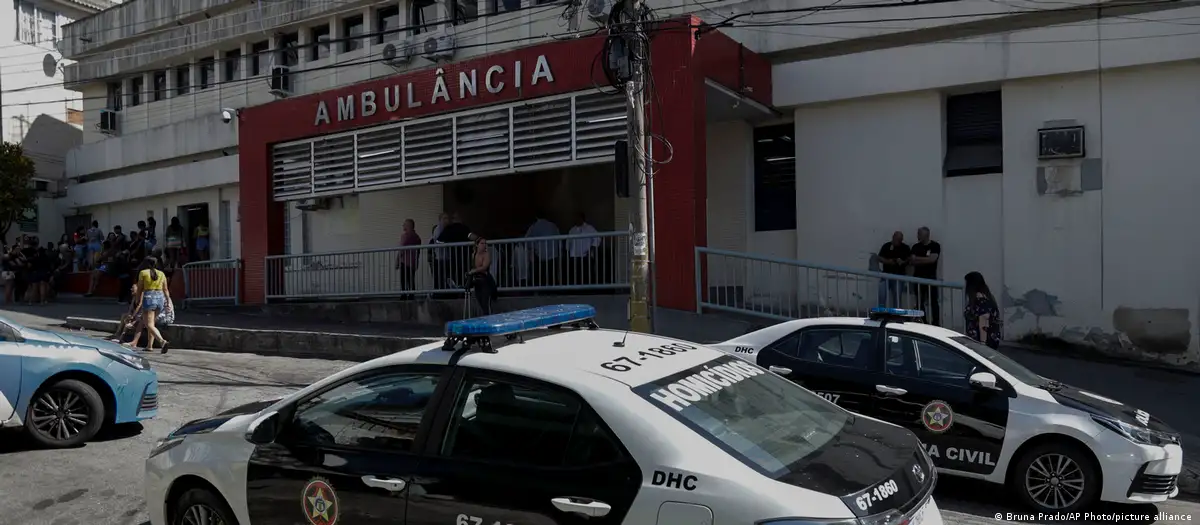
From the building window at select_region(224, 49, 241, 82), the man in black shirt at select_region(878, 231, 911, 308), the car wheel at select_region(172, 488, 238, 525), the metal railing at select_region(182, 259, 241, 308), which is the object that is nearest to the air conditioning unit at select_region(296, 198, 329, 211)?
the metal railing at select_region(182, 259, 241, 308)

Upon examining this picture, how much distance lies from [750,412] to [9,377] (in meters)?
6.19

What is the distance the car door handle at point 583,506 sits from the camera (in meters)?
3.17

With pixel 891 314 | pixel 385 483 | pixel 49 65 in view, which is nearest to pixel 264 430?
pixel 385 483

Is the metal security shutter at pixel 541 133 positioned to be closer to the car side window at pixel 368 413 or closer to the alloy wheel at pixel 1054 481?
the alloy wheel at pixel 1054 481

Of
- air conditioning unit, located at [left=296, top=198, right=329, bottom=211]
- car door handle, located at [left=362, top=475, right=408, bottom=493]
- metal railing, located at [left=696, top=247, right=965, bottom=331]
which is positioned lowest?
car door handle, located at [left=362, top=475, right=408, bottom=493]

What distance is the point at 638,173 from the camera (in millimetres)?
9664

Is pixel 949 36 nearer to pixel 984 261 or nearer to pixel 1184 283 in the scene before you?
pixel 984 261

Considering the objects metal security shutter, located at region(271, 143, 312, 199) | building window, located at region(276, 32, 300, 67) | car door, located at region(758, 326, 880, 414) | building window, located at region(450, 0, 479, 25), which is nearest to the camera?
car door, located at region(758, 326, 880, 414)

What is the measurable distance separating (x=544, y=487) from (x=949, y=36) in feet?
39.4

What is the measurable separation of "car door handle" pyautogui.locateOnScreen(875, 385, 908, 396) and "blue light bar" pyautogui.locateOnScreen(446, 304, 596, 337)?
2869 millimetres

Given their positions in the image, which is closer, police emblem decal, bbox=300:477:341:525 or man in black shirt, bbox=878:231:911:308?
police emblem decal, bbox=300:477:341:525

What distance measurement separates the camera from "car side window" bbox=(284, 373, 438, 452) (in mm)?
3781

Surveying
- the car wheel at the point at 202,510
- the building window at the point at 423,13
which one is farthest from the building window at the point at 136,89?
the car wheel at the point at 202,510

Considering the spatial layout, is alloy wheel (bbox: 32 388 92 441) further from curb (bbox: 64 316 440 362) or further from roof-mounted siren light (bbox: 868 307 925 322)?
roof-mounted siren light (bbox: 868 307 925 322)
